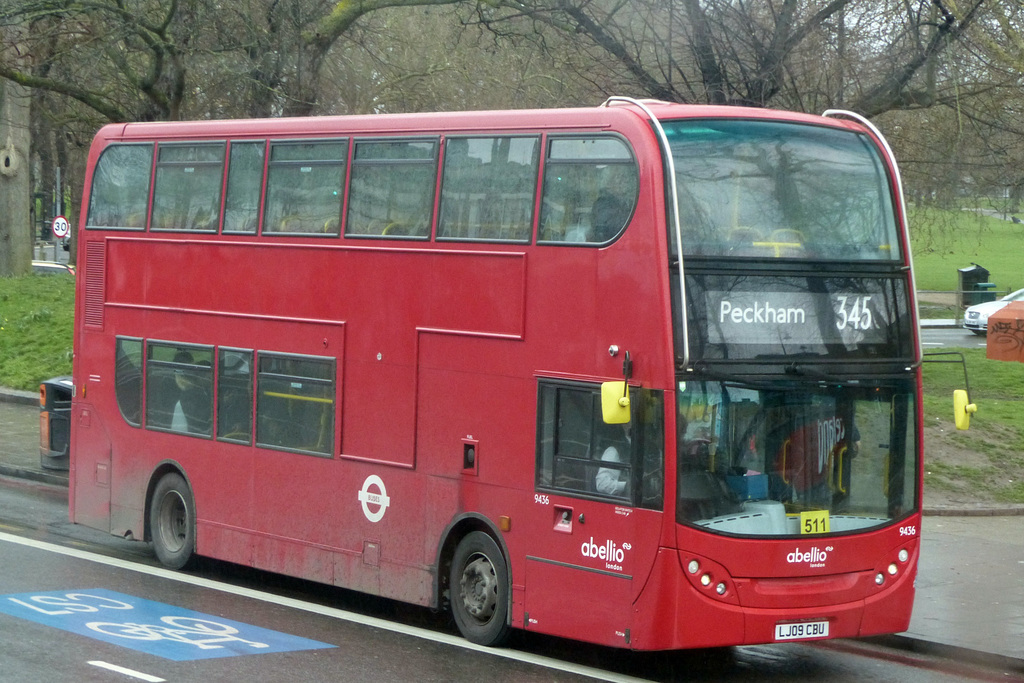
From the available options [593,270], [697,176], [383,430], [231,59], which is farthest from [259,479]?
[231,59]

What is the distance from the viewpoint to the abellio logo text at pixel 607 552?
8.73 m

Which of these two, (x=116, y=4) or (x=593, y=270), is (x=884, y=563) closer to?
(x=593, y=270)

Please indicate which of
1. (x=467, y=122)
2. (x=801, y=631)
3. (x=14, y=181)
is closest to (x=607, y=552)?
(x=801, y=631)

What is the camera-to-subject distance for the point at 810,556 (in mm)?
8758

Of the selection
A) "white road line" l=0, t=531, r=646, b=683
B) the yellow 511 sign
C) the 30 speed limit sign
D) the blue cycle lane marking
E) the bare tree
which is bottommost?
"white road line" l=0, t=531, r=646, b=683

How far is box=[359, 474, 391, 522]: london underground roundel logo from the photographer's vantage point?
416 inches

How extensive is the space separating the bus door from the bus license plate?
95 cm

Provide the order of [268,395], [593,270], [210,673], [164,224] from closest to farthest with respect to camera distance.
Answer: [210,673], [593,270], [268,395], [164,224]

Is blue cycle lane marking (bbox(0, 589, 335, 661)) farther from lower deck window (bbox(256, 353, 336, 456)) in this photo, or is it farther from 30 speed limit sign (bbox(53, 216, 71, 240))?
30 speed limit sign (bbox(53, 216, 71, 240))

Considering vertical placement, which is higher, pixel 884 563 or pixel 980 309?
pixel 980 309

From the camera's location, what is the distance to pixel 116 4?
63.0ft

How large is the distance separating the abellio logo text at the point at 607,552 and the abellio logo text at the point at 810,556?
104 cm

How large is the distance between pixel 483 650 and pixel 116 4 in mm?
12965

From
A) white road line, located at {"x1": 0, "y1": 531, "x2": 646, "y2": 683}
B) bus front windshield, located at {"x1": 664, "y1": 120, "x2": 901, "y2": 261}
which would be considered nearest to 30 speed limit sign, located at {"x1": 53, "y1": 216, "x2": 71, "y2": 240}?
white road line, located at {"x1": 0, "y1": 531, "x2": 646, "y2": 683}
